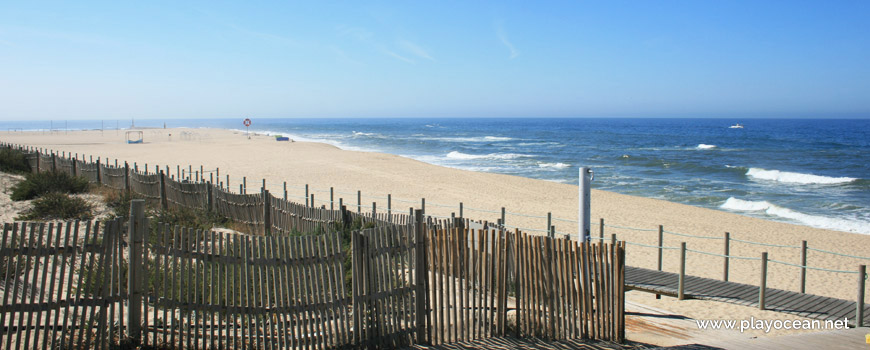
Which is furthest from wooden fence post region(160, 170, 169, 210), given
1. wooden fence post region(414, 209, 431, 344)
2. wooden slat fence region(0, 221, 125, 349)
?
wooden fence post region(414, 209, 431, 344)

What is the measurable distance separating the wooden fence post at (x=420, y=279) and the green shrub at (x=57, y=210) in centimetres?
843

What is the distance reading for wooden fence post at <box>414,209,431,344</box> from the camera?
602 centimetres

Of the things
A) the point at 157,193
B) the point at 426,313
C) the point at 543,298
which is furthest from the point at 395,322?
the point at 157,193

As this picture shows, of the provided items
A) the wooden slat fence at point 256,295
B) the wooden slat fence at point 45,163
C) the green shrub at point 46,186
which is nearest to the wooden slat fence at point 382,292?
the wooden slat fence at point 256,295

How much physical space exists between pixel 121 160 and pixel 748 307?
37932 mm

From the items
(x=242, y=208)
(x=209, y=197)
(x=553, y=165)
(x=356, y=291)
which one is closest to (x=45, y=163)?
(x=209, y=197)

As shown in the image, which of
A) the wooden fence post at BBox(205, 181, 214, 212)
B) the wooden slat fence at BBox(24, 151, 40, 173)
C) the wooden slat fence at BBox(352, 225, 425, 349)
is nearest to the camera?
the wooden slat fence at BBox(352, 225, 425, 349)

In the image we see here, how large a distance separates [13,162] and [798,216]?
2825cm

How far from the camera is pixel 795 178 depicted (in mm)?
37312

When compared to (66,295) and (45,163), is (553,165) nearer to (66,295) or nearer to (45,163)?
(45,163)

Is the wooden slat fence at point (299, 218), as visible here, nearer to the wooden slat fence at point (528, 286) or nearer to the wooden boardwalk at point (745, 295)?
the wooden slat fence at point (528, 286)

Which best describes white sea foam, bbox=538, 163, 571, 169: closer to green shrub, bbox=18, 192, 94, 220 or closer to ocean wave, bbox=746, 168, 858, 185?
ocean wave, bbox=746, 168, 858, 185

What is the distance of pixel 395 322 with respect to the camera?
5.98m

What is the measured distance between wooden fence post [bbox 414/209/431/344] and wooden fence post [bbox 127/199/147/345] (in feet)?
8.26
